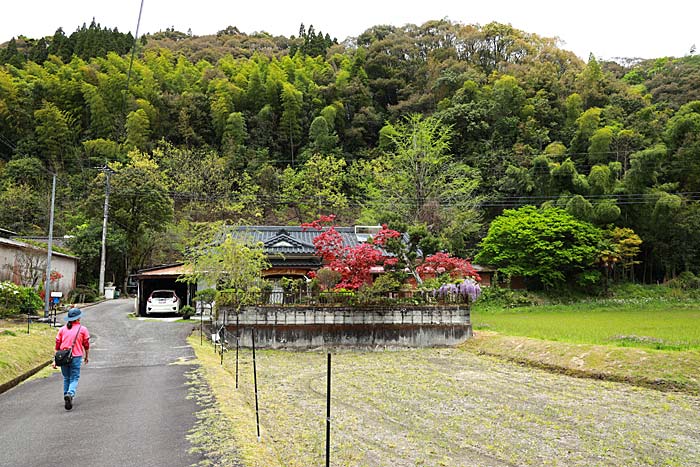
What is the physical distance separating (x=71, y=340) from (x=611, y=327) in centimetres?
1479

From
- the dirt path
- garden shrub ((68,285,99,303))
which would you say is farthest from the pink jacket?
garden shrub ((68,285,99,303))

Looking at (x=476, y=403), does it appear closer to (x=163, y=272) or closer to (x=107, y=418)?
(x=107, y=418)

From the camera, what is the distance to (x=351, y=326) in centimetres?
1581

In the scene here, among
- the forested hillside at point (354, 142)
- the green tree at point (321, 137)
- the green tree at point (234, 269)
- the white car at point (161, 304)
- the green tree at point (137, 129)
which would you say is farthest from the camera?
the green tree at point (321, 137)

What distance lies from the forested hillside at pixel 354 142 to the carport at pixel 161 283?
22.6 ft

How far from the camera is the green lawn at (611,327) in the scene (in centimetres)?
1241

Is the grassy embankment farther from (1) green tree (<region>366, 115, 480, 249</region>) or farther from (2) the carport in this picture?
(1) green tree (<region>366, 115, 480, 249</region>)

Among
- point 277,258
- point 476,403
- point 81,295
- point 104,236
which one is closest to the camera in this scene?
point 476,403

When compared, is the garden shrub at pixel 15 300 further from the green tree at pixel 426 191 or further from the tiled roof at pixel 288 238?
the green tree at pixel 426 191

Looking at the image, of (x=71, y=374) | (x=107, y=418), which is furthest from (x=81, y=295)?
(x=107, y=418)

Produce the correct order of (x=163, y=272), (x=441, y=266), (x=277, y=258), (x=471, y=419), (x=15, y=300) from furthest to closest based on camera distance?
(x=163, y=272) < (x=277, y=258) < (x=441, y=266) < (x=15, y=300) < (x=471, y=419)

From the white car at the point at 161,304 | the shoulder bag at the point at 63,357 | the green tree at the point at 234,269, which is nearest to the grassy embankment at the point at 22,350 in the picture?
the shoulder bag at the point at 63,357

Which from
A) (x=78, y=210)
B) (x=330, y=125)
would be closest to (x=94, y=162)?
(x=78, y=210)

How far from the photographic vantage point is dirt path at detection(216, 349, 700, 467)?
6.00m
